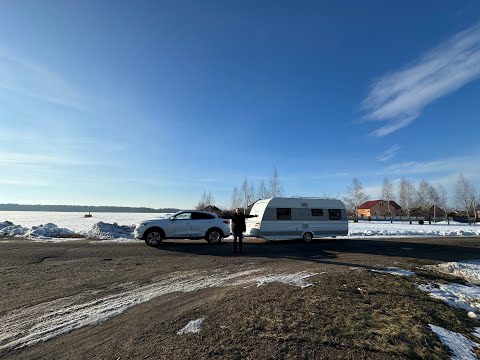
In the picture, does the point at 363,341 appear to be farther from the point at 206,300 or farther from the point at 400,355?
the point at 206,300

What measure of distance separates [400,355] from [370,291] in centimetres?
307

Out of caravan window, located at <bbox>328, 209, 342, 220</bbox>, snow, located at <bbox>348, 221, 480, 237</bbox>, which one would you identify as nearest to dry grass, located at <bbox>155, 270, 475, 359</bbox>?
caravan window, located at <bbox>328, 209, 342, 220</bbox>

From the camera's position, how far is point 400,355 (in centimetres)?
395

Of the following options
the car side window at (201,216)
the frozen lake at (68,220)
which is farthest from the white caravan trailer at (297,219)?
the frozen lake at (68,220)

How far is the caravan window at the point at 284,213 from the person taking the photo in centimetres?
1770

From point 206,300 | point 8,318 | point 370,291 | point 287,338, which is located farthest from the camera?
point 370,291

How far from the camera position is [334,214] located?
19219 millimetres

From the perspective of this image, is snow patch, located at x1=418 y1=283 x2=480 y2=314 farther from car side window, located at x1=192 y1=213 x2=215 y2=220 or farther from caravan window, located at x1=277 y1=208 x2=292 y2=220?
car side window, located at x1=192 y1=213 x2=215 y2=220

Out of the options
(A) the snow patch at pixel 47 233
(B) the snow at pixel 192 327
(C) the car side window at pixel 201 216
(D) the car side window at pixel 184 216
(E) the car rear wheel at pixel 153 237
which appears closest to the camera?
(B) the snow at pixel 192 327

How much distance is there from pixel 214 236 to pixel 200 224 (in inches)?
40.7

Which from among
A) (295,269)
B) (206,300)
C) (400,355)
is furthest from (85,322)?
(295,269)

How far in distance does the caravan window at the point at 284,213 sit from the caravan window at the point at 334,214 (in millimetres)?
2806

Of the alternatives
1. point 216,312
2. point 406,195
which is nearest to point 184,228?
point 216,312

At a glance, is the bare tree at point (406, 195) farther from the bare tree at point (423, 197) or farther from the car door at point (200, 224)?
the car door at point (200, 224)
